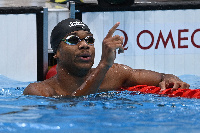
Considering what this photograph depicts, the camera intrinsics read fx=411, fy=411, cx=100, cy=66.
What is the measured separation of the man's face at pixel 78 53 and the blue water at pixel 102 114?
339 mm

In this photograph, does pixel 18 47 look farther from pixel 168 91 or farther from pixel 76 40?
pixel 168 91

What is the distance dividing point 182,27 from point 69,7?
2.13 meters

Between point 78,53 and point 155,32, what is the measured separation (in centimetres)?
370

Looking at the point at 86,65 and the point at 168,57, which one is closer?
the point at 86,65

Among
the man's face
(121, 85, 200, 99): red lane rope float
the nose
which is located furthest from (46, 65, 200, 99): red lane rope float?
the nose

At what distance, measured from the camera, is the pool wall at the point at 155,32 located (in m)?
7.49

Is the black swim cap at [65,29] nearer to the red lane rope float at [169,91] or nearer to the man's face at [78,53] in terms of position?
the man's face at [78,53]

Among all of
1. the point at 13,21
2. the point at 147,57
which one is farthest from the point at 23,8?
the point at 147,57

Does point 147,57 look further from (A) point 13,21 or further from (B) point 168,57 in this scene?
(A) point 13,21

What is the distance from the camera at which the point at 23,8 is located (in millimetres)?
7527

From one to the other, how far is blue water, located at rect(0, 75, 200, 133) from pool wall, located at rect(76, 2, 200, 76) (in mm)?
3283

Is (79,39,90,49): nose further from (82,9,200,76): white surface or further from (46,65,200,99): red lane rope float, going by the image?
(82,9,200,76): white surface

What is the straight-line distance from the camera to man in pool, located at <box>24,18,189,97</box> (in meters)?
3.84

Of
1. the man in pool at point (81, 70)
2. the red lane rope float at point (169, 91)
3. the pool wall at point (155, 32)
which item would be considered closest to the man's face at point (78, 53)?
the man in pool at point (81, 70)
